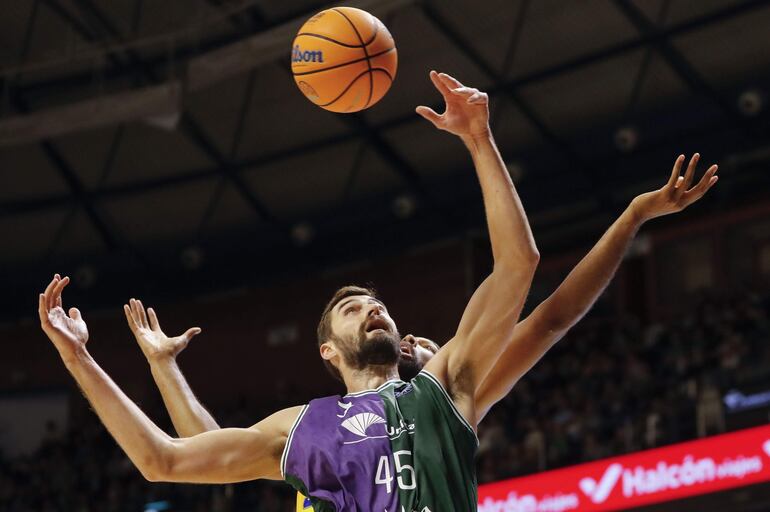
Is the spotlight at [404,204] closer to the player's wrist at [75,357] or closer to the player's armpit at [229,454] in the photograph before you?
the player's armpit at [229,454]

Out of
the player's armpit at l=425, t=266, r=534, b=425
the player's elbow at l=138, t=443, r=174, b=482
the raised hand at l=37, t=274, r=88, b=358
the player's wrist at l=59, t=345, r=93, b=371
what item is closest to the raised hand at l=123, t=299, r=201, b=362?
the raised hand at l=37, t=274, r=88, b=358

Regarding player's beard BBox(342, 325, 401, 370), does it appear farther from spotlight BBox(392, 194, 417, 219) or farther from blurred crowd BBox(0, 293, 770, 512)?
spotlight BBox(392, 194, 417, 219)

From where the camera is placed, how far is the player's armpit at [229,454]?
361cm

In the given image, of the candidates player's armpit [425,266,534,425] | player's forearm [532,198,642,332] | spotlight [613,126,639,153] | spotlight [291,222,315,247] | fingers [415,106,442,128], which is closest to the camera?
player's armpit [425,266,534,425]

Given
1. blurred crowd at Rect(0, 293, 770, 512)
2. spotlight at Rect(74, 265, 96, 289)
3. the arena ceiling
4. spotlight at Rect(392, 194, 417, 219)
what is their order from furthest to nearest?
1. spotlight at Rect(74, 265, 96, 289)
2. spotlight at Rect(392, 194, 417, 219)
3. the arena ceiling
4. blurred crowd at Rect(0, 293, 770, 512)

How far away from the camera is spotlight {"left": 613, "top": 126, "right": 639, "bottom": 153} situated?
18.2 metres

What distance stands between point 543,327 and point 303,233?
682 inches

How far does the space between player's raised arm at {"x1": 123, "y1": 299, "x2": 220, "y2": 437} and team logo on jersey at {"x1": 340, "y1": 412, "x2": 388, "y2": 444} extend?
54 cm

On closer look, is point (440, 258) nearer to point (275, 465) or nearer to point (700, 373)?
point (700, 373)

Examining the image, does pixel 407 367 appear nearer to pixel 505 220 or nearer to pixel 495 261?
pixel 495 261

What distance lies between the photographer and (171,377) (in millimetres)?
4203

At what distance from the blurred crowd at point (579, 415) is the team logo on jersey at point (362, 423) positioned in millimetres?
10079

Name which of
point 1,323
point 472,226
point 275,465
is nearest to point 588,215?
point 472,226

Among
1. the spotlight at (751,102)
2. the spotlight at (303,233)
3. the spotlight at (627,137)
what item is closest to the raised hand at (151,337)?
the spotlight at (751,102)
